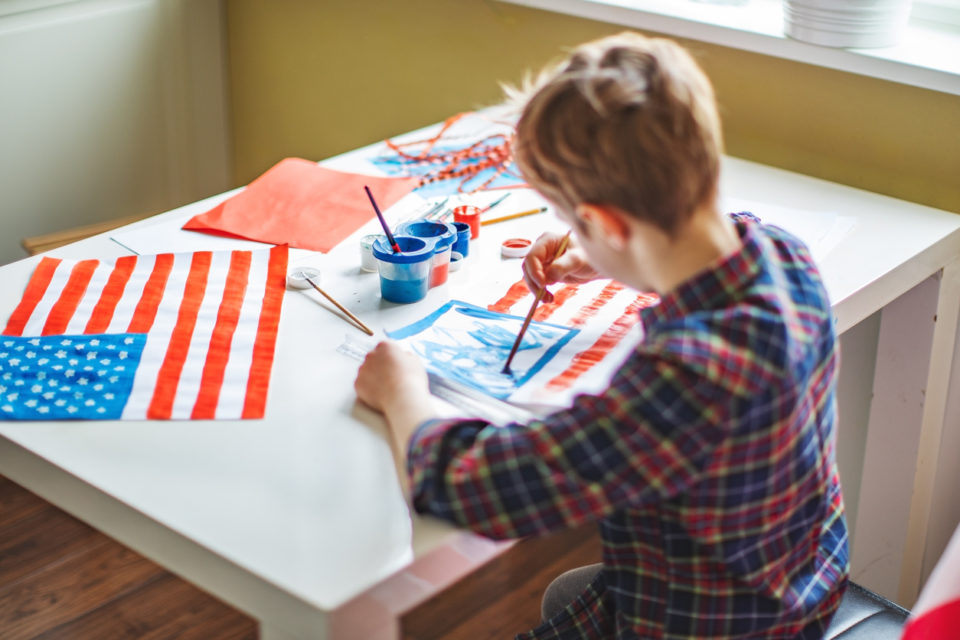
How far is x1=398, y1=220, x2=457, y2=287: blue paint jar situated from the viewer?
131cm

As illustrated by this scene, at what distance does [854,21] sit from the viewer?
5.30 feet

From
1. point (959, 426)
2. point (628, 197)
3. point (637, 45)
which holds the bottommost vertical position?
point (959, 426)

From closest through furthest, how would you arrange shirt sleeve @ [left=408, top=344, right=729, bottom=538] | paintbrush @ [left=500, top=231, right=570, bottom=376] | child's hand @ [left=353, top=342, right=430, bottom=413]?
shirt sleeve @ [left=408, top=344, right=729, bottom=538] < child's hand @ [left=353, top=342, right=430, bottom=413] < paintbrush @ [left=500, top=231, right=570, bottom=376]

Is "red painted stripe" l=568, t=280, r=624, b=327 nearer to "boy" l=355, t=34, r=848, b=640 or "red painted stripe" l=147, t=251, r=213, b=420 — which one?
"boy" l=355, t=34, r=848, b=640

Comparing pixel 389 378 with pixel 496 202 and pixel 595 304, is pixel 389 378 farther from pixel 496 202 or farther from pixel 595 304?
pixel 496 202

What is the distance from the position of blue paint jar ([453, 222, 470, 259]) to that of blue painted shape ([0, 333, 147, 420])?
43 centimetres

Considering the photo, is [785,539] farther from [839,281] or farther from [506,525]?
[839,281]

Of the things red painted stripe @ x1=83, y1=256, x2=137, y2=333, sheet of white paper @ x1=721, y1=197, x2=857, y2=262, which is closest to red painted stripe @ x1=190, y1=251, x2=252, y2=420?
red painted stripe @ x1=83, y1=256, x2=137, y2=333

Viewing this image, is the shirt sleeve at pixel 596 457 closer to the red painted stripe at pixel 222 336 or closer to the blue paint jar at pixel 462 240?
the red painted stripe at pixel 222 336

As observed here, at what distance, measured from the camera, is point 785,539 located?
926 millimetres

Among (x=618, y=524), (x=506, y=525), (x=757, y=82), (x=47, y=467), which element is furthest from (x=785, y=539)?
(x=757, y=82)

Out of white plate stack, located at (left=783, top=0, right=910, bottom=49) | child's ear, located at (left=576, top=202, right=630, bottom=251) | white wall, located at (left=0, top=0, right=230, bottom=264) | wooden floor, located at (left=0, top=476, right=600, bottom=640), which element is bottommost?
wooden floor, located at (left=0, top=476, right=600, bottom=640)

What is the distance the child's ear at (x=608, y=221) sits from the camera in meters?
0.86

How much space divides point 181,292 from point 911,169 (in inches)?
44.9
